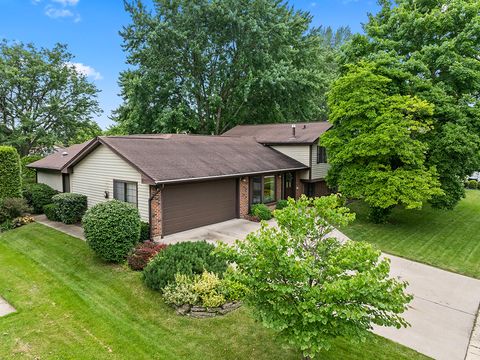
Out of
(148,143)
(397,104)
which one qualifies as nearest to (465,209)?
(397,104)

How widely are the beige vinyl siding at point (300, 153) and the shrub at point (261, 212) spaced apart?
4199mm

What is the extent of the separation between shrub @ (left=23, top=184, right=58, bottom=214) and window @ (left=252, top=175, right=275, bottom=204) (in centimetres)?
1090

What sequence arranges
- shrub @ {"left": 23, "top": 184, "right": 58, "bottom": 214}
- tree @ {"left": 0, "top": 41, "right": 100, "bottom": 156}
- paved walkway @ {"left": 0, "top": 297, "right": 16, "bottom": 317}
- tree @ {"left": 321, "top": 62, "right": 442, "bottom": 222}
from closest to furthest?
paved walkway @ {"left": 0, "top": 297, "right": 16, "bottom": 317} → tree @ {"left": 321, "top": 62, "right": 442, "bottom": 222} → shrub @ {"left": 23, "top": 184, "right": 58, "bottom": 214} → tree @ {"left": 0, "top": 41, "right": 100, "bottom": 156}

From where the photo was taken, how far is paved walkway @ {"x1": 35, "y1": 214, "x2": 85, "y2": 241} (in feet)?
43.5

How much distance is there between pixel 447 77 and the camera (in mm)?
15609

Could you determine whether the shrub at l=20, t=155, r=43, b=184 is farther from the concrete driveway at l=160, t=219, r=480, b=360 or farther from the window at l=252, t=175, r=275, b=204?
the concrete driveway at l=160, t=219, r=480, b=360

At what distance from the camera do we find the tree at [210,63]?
1002 inches

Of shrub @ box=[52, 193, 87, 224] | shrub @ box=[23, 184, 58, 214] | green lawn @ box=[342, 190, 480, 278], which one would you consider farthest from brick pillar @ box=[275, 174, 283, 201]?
shrub @ box=[23, 184, 58, 214]

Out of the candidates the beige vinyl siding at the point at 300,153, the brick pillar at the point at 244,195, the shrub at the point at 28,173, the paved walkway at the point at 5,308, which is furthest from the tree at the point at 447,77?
the shrub at the point at 28,173

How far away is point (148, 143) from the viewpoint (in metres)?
15.5

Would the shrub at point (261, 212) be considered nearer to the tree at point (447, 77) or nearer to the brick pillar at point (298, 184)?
the brick pillar at point (298, 184)

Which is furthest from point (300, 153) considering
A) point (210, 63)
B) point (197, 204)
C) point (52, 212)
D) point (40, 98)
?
point (40, 98)

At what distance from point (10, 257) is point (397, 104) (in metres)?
15.9

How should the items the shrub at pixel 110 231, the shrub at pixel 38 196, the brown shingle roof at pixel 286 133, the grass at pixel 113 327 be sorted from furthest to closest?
the brown shingle roof at pixel 286 133
the shrub at pixel 38 196
the shrub at pixel 110 231
the grass at pixel 113 327
